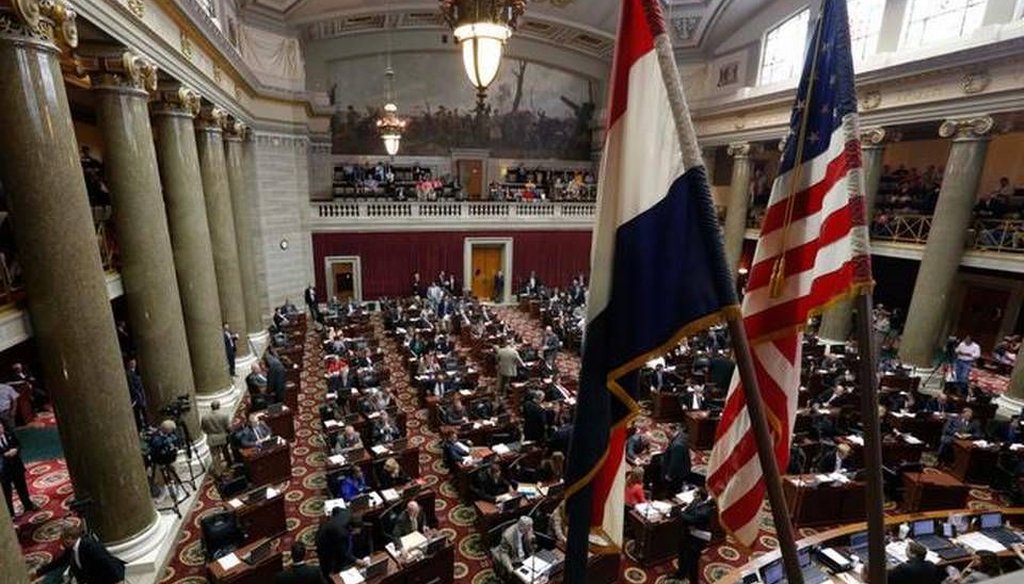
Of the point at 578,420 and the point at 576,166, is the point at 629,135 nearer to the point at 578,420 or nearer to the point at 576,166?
the point at 578,420

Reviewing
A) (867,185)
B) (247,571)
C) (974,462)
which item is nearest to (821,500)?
(974,462)

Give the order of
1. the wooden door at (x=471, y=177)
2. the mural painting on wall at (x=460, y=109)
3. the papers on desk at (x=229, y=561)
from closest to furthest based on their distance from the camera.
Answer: the papers on desk at (x=229, y=561)
the mural painting on wall at (x=460, y=109)
the wooden door at (x=471, y=177)

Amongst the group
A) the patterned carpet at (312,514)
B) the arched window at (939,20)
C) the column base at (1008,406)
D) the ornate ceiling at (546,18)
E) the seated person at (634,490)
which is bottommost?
the patterned carpet at (312,514)

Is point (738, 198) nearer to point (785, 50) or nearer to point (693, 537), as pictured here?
point (785, 50)

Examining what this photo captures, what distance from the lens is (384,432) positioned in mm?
9078

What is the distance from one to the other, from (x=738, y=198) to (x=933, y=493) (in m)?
13.7

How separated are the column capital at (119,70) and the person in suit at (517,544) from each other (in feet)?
24.6

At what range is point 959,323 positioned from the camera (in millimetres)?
16625

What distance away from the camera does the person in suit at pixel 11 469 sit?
23.7 feet

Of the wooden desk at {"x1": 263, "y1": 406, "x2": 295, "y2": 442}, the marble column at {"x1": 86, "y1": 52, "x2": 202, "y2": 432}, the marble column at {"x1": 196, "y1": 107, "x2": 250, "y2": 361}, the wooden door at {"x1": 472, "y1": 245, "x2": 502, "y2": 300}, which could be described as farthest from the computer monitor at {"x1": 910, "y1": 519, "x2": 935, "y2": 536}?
the wooden door at {"x1": 472, "y1": 245, "x2": 502, "y2": 300}

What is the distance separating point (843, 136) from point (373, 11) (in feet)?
64.8

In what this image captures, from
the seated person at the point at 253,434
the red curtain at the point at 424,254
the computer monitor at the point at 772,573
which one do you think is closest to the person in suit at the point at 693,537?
the computer monitor at the point at 772,573

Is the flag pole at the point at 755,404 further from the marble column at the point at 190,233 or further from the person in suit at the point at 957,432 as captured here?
the person in suit at the point at 957,432

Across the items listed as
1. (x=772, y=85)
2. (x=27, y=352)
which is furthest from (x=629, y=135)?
(x=772, y=85)
